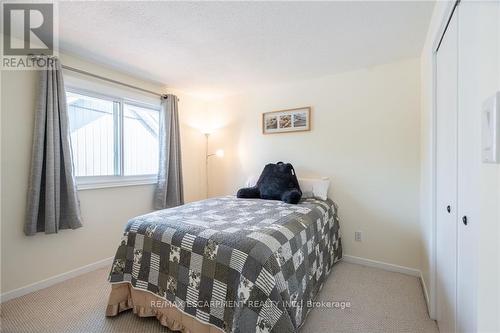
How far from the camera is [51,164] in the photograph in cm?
213

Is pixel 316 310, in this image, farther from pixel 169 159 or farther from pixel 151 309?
pixel 169 159

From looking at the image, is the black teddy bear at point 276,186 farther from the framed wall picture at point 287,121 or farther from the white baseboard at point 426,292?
the white baseboard at point 426,292

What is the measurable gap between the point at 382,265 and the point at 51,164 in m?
3.56

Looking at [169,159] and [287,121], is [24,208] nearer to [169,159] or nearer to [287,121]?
[169,159]

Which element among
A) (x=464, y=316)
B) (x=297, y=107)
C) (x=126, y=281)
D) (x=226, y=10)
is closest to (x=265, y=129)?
(x=297, y=107)

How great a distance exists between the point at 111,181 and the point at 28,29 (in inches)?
62.1

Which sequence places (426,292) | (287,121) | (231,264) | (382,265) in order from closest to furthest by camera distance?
(231,264) < (426,292) < (382,265) < (287,121)

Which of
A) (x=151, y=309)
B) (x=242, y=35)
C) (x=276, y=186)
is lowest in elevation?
(x=151, y=309)

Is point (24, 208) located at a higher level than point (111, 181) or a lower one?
lower

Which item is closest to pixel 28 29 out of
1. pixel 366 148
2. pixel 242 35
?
pixel 242 35

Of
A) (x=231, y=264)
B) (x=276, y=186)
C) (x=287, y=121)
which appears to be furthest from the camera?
(x=287, y=121)

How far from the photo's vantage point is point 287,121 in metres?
3.16

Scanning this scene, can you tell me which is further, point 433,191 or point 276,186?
point 276,186

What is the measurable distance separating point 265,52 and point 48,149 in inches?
89.3
